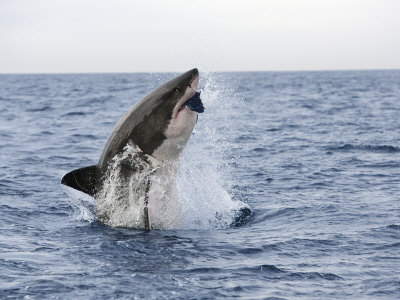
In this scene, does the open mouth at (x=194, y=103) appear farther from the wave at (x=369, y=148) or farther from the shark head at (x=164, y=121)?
the wave at (x=369, y=148)

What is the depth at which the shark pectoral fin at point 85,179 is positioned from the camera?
32.9ft

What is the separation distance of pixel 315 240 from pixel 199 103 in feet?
9.25

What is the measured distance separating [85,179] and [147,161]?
1027 mm

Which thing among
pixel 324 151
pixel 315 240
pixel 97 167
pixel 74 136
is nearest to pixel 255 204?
pixel 315 240

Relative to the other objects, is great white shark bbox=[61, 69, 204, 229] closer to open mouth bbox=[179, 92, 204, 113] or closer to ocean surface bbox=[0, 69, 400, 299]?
open mouth bbox=[179, 92, 204, 113]

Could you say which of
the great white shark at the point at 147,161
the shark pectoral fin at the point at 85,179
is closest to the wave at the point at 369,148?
the great white shark at the point at 147,161

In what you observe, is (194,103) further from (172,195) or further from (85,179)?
(85,179)

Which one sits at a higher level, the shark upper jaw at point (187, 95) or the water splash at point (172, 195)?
the shark upper jaw at point (187, 95)

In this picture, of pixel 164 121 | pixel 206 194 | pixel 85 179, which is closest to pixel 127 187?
pixel 85 179

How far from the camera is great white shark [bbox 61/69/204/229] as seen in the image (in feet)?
32.0

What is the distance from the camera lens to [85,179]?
1017 centimetres

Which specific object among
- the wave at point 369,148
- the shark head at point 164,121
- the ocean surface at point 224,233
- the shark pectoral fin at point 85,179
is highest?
the shark head at point 164,121

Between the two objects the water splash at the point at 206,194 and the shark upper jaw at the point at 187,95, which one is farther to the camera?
the water splash at the point at 206,194

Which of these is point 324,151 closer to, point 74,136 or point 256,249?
point 74,136
